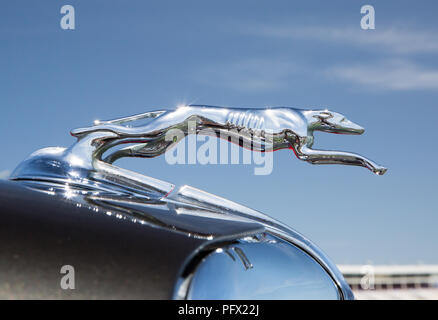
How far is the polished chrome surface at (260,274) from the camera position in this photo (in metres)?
1.13

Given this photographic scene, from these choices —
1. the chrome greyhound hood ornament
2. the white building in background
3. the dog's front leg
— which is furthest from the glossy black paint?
the white building in background

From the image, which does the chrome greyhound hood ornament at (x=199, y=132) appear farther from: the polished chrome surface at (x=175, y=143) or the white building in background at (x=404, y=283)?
the white building in background at (x=404, y=283)

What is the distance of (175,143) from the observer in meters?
1.98

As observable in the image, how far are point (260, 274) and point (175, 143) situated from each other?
766 millimetres

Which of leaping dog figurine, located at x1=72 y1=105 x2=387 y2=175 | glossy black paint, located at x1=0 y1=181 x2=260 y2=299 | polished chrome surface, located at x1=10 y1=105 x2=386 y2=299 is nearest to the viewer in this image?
glossy black paint, located at x1=0 y1=181 x2=260 y2=299

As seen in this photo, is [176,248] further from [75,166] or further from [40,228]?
[75,166]

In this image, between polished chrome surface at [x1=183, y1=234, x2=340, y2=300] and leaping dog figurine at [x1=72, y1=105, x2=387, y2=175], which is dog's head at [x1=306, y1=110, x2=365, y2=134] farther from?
polished chrome surface at [x1=183, y1=234, x2=340, y2=300]

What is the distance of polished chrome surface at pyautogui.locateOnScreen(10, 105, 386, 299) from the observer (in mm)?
1771

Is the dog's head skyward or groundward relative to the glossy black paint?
skyward

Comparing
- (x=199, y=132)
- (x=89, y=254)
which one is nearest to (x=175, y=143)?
(x=199, y=132)

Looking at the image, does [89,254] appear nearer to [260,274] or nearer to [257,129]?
[260,274]

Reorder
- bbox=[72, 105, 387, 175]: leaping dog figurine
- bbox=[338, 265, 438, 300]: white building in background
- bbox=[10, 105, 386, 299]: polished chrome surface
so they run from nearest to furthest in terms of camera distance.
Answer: bbox=[10, 105, 386, 299]: polished chrome surface → bbox=[72, 105, 387, 175]: leaping dog figurine → bbox=[338, 265, 438, 300]: white building in background

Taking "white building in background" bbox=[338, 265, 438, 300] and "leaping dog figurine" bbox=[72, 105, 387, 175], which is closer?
"leaping dog figurine" bbox=[72, 105, 387, 175]
